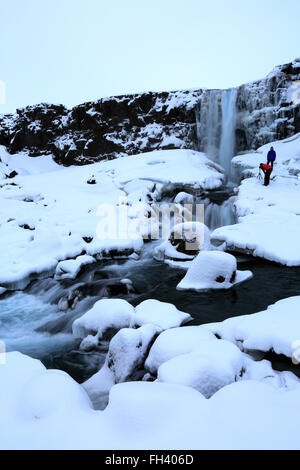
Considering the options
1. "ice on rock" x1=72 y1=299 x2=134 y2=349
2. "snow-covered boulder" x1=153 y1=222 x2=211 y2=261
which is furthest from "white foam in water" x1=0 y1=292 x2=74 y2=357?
"snow-covered boulder" x1=153 y1=222 x2=211 y2=261

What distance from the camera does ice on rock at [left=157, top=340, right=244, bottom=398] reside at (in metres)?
2.84

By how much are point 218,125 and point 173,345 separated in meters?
21.9

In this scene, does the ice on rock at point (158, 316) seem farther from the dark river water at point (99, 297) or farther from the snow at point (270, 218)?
the snow at point (270, 218)

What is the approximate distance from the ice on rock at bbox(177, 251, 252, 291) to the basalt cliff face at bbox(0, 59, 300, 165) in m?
16.8

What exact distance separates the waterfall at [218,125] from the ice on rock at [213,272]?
15.6 metres

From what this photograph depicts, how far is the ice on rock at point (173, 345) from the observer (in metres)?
3.48

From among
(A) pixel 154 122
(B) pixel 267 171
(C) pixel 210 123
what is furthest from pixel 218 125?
(B) pixel 267 171

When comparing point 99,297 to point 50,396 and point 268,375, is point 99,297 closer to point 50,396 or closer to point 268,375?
point 50,396

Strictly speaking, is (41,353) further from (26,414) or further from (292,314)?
(292,314)

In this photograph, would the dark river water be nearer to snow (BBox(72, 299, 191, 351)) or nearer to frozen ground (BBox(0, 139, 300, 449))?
snow (BBox(72, 299, 191, 351))

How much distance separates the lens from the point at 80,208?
13148 mm

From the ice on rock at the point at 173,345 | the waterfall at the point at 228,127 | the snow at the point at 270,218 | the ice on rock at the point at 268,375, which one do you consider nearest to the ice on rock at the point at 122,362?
the ice on rock at the point at 173,345

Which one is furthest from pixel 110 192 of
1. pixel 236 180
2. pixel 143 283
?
pixel 143 283
